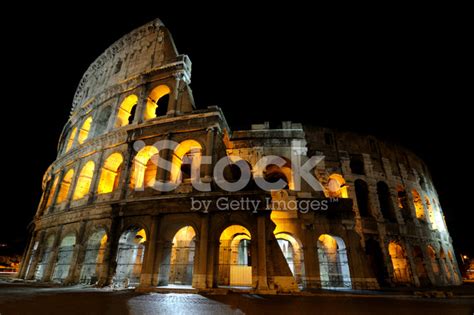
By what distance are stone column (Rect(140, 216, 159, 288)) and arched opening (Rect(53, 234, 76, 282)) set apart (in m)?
6.67

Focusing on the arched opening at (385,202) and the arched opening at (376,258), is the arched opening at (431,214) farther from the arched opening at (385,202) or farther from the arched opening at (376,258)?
the arched opening at (376,258)

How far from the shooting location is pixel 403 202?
21.7 m

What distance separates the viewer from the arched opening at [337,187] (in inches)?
748

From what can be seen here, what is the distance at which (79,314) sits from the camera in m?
5.36

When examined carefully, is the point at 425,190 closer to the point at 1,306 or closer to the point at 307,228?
the point at 307,228

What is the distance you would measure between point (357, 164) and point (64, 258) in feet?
73.5

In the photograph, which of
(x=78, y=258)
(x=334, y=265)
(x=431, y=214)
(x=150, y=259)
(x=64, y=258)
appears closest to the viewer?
(x=150, y=259)

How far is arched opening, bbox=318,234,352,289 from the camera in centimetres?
1421

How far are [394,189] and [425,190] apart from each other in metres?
5.29

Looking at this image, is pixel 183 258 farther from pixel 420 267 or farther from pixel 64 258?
pixel 420 267

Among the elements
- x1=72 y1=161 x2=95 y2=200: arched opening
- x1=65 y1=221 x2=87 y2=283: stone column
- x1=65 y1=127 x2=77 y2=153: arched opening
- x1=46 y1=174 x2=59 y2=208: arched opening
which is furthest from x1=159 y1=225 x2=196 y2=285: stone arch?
x1=65 y1=127 x2=77 y2=153: arched opening

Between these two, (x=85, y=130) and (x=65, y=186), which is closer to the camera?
(x=65, y=186)

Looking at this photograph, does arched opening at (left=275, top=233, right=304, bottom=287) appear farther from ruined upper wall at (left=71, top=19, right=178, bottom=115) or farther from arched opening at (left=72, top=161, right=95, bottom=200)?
ruined upper wall at (left=71, top=19, right=178, bottom=115)

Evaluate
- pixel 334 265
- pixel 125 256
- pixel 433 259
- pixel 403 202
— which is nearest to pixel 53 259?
pixel 125 256
